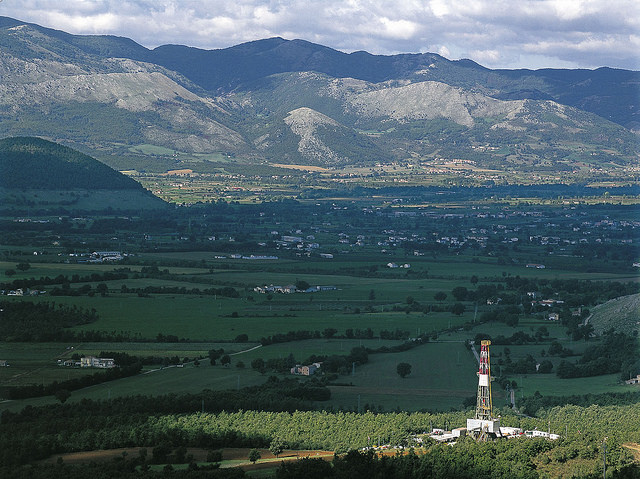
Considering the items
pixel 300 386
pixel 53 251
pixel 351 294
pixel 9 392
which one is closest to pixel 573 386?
pixel 300 386

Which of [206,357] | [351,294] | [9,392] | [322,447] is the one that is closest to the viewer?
[322,447]

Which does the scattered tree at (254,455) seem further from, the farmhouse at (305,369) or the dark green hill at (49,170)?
the dark green hill at (49,170)

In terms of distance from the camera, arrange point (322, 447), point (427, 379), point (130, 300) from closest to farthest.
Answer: point (322, 447) → point (427, 379) → point (130, 300)

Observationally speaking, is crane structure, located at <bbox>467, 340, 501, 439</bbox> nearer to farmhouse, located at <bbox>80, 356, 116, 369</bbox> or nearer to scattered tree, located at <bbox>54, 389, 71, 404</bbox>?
scattered tree, located at <bbox>54, 389, 71, 404</bbox>

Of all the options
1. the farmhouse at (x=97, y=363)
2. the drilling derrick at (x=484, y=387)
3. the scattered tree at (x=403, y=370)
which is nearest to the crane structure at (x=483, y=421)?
the drilling derrick at (x=484, y=387)

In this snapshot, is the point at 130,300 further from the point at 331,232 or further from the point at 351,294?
the point at 331,232

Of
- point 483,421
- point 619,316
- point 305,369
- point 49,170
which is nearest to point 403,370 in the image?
point 305,369

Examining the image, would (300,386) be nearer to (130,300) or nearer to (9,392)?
(9,392)

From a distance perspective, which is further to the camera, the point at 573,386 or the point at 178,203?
the point at 178,203

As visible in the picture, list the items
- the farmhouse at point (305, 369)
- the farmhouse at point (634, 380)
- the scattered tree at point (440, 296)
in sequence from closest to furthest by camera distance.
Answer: the farmhouse at point (634, 380) < the farmhouse at point (305, 369) < the scattered tree at point (440, 296)
